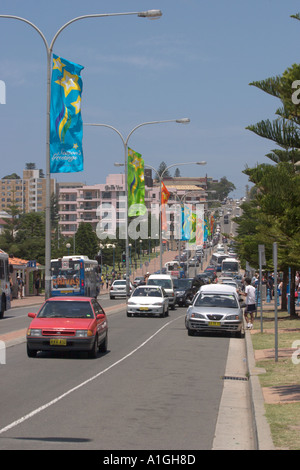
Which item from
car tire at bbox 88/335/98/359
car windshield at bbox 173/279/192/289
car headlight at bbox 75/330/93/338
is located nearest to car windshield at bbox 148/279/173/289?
car windshield at bbox 173/279/192/289

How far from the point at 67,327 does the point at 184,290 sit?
103ft

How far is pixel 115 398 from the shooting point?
41.3ft

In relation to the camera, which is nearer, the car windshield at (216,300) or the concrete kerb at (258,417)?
the concrete kerb at (258,417)

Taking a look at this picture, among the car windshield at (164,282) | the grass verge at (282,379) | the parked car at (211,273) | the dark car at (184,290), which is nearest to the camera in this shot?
the grass verge at (282,379)

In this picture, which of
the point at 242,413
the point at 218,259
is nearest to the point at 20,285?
the point at 242,413

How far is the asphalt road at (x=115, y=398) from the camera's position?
934 centimetres

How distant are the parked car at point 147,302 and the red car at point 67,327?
1577 cm

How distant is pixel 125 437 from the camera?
30.9ft

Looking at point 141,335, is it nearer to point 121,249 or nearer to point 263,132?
point 263,132

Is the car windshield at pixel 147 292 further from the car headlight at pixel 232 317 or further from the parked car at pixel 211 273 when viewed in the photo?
the parked car at pixel 211 273

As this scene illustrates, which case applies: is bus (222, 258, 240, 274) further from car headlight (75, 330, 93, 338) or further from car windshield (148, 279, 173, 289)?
car headlight (75, 330, 93, 338)

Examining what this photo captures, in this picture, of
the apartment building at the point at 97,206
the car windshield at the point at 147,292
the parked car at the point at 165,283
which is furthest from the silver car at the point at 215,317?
the apartment building at the point at 97,206

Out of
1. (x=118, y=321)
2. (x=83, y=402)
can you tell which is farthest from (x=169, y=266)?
(x=83, y=402)

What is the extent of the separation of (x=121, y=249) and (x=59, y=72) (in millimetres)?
110524
